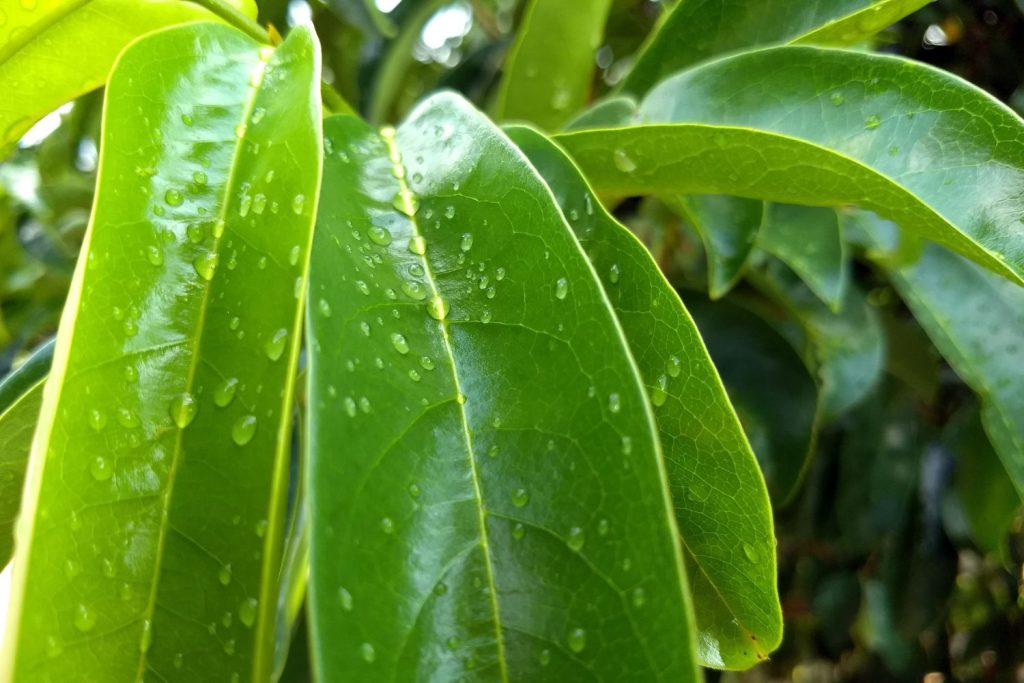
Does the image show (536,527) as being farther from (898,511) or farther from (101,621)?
(898,511)

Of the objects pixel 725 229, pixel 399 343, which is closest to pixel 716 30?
pixel 725 229

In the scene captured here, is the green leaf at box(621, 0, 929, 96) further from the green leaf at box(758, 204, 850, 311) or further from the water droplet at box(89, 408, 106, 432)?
the water droplet at box(89, 408, 106, 432)

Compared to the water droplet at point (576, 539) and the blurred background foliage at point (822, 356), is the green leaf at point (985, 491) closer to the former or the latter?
the blurred background foliage at point (822, 356)

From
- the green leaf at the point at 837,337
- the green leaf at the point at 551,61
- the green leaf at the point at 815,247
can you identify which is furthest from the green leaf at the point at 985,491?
the green leaf at the point at 551,61

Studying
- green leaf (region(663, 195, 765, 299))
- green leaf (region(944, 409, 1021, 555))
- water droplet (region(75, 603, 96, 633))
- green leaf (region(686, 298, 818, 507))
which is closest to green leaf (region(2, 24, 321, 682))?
water droplet (region(75, 603, 96, 633))

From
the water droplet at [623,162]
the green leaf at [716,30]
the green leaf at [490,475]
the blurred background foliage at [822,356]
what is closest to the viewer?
the green leaf at [490,475]
